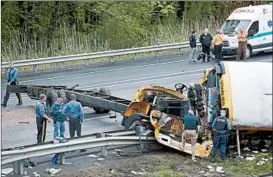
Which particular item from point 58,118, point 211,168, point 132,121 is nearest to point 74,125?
point 58,118

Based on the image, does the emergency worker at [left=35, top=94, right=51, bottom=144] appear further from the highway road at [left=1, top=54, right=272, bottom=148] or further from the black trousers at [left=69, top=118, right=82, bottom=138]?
the highway road at [left=1, top=54, right=272, bottom=148]

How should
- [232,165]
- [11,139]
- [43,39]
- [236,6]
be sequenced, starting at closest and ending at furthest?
[232,165]
[11,139]
[236,6]
[43,39]

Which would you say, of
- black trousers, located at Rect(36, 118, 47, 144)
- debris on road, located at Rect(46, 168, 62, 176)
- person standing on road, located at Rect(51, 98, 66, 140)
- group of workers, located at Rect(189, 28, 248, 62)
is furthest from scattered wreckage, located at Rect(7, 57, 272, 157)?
group of workers, located at Rect(189, 28, 248, 62)

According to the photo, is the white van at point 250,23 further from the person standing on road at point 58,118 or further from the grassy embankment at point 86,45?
the person standing on road at point 58,118

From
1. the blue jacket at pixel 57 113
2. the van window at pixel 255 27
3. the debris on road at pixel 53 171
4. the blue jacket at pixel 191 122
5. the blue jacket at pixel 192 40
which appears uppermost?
the van window at pixel 255 27

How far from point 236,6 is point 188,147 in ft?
42.3

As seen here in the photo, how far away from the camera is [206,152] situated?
1298cm

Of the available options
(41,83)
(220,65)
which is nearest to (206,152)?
(220,65)

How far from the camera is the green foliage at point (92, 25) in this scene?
82.4ft

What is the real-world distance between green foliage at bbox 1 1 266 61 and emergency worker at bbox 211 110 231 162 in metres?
11.6

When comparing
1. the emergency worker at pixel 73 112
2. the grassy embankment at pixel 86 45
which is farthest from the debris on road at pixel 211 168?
the grassy embankment at pixel 86 45

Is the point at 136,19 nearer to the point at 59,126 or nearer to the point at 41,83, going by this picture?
the point at 41,83

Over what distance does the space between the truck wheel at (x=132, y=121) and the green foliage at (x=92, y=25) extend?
33.7 ft

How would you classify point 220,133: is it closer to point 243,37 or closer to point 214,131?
point 214,131
